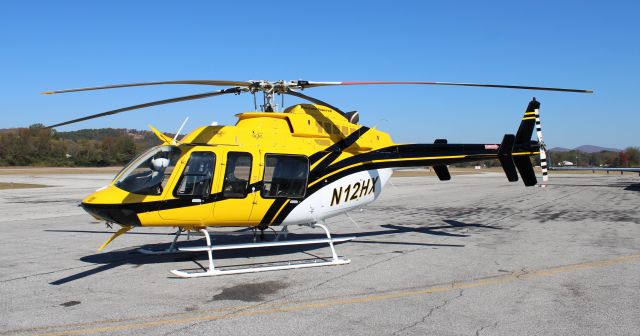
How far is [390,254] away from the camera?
10.2 metres

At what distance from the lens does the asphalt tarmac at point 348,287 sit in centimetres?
571

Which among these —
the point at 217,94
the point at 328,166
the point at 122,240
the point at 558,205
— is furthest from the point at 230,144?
the point at 558,205

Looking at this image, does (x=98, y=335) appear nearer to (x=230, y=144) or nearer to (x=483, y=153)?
(x=230, y=144)

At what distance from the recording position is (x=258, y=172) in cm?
886

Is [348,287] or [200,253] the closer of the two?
[348,287]

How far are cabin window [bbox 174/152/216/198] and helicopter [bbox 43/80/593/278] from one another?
2cm

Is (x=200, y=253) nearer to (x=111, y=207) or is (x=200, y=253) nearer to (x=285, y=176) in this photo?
(x=285, y=176)

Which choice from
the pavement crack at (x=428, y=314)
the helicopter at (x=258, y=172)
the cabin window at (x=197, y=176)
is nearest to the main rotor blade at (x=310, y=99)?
the helicopter at (x=258, y=172)

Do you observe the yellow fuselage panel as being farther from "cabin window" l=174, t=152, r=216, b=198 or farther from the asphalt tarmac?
the asphalt tarmac

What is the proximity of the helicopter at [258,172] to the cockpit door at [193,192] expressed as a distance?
0.02m

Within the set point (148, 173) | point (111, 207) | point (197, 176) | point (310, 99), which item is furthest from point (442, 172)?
point (111, 207)

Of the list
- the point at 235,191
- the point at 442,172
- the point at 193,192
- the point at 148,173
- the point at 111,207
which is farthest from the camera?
the point at 442,172

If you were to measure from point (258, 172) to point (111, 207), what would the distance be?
2.46 metres

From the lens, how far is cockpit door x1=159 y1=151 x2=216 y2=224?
824 centimetres
